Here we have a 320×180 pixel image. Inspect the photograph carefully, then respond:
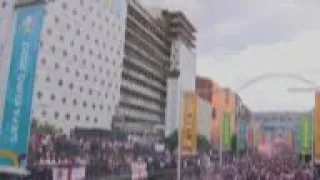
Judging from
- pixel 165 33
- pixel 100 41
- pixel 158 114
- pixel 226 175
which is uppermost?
pixel 165 33

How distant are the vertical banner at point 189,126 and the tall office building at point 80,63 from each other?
1017 centimetres

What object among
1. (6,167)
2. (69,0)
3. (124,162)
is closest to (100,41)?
(69,0)

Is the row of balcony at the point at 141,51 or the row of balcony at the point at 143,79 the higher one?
the row of balcony at the point at 141,51

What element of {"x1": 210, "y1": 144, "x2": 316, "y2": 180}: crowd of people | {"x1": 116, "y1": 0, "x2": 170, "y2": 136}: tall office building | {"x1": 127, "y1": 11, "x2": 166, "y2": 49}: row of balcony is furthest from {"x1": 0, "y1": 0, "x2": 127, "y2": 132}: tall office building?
{"x1": 210, "y1": 144, "x2": 316, "y2": 180}: crowd of people

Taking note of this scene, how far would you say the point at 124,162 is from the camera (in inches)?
1379

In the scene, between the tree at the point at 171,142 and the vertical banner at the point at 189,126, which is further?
the tree at the point at 171,142

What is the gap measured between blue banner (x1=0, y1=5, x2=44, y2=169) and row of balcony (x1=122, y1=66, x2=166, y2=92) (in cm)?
4099

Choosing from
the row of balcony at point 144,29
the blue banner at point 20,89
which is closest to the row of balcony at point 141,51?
the row of balcony at point 144,29

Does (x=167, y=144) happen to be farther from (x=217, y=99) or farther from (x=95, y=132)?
(x=217, y=99)

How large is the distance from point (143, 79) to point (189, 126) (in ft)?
110

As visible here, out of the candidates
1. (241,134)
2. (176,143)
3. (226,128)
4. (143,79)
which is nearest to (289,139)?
(176,143)

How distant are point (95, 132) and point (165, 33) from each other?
3135cm

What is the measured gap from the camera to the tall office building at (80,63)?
131ft

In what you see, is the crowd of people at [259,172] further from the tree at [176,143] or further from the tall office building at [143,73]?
the tall office building at [143,73]
